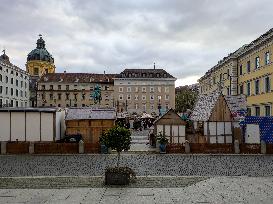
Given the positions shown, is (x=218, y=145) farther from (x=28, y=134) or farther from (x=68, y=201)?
(x=68, y=201)

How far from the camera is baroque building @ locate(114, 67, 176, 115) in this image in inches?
4338

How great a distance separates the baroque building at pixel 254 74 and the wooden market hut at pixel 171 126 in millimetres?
9951

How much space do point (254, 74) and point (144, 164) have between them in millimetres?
28376

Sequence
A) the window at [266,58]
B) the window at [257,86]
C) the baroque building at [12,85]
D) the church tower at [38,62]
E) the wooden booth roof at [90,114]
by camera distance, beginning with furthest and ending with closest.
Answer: the church tower at [38,62] → the baroque building at [12,85] → the window at [257,86] → the window at [266,58] → the wooden booth roof at [90,114]

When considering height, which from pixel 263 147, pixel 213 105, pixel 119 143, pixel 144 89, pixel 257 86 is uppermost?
pixel 144 89

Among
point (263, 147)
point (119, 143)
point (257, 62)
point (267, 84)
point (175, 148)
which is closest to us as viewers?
point (119, 143)

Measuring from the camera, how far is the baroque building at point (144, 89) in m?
110

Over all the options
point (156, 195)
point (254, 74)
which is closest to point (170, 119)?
point (156, 195)

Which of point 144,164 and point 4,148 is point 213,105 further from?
point 4,148

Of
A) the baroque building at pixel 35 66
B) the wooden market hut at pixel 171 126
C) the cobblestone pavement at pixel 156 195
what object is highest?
the baroque building at pixel 35 66

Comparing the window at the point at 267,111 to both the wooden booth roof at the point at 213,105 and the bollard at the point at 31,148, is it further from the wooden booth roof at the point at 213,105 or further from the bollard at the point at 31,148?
→ the bollard at the point at 31,148

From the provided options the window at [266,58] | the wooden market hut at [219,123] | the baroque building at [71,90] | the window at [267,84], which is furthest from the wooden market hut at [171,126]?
the baroque building at [71,90]

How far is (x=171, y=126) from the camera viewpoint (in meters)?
31.1

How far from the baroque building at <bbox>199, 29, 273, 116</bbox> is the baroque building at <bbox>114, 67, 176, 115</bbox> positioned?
51206mm
